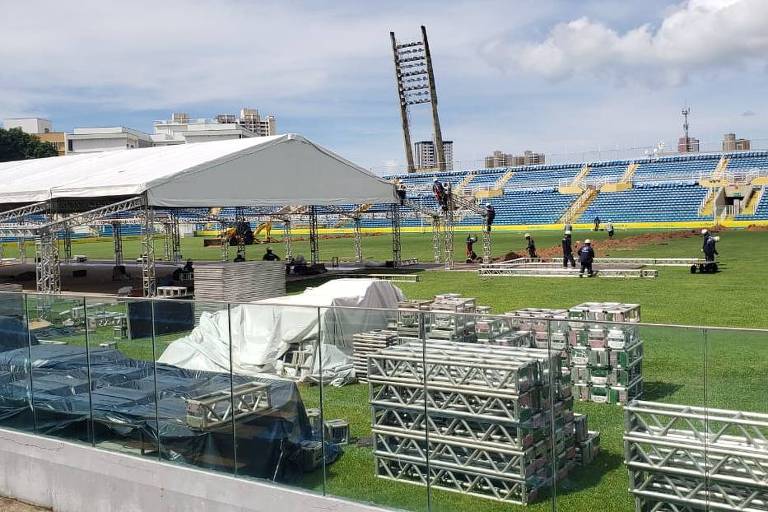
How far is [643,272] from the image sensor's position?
92.7ft

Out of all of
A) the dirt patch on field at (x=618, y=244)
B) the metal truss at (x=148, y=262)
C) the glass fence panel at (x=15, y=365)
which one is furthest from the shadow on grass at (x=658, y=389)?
the dirt patch on field at (x=618, y=244)

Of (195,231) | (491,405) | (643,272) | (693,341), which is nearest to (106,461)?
(491,405)

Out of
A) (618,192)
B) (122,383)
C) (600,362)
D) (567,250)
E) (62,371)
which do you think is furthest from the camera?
(618,192)

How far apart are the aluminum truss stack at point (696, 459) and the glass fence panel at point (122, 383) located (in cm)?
547

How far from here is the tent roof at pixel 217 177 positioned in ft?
91.9

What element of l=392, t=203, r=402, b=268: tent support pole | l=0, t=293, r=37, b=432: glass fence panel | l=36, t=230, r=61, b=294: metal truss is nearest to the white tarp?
l=0, t=293, r=37, b=432: glass fence panel

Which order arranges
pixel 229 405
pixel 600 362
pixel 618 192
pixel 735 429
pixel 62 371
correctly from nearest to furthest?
pixel 735 429 → pixel 229 405 → pixel 62 371 → pixel 600 362 → pixel 618 192

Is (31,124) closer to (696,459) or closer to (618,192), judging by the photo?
(618,192)

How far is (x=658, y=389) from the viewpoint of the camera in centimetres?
685

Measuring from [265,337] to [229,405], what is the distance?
2362mm

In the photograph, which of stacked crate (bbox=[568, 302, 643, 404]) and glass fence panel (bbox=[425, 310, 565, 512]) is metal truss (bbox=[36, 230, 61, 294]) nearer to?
stacked crate (bbox=[568, 302, 643, 404])

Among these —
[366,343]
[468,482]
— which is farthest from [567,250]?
[468,482]

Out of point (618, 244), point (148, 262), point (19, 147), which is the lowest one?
point (618, 244)

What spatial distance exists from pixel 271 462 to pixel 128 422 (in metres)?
2.19
